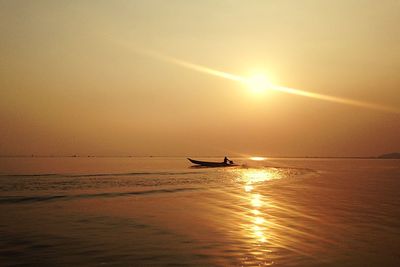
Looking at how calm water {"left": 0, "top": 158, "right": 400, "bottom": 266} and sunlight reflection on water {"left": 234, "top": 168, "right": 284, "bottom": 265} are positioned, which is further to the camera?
sunlight reflection on water {"left": 234, "top": 168, "right": 284, "bottom": 265}

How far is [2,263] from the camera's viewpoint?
8.61m

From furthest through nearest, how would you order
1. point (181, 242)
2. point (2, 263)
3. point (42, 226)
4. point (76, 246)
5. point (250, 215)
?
1. point (250, 215)
2. point (42, 226)
3. point (181, 242)
4. point (76, 246)
5. point (2, 263)

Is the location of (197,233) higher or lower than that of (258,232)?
lower

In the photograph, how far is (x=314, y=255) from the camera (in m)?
9.64

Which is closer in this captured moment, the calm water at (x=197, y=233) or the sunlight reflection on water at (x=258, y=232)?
the calm water at (x=197, y=233)

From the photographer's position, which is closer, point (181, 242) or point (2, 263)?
point (2, 263)

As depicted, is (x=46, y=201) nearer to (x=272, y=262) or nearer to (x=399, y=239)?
(x=272, y=262)

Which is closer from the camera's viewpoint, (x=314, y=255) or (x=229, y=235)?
(x=314, y=255)

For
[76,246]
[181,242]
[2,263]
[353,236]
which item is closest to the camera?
[2,263]

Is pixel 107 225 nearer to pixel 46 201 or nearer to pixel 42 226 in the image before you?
pixel 42 226

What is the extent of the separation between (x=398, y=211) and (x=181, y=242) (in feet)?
45.0

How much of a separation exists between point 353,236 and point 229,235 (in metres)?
4.75

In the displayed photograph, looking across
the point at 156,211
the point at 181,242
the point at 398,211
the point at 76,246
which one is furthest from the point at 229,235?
the point at 398,211

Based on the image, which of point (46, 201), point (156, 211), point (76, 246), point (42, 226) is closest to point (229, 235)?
point (76, 246)
